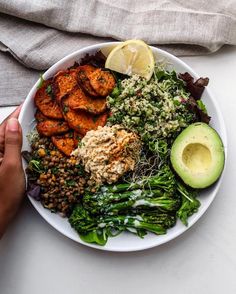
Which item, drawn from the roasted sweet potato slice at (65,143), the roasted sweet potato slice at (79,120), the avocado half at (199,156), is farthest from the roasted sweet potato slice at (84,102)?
the avocado half at (199,156)

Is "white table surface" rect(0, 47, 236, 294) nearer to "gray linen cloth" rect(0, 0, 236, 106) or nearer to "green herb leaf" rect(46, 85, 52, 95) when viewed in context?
"green herb leaf" rect(46, 85, 52, 95)

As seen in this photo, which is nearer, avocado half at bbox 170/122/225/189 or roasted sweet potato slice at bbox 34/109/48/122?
avocado half at bbox 170/122/225/189

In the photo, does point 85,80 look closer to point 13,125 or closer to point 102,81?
point 102,81

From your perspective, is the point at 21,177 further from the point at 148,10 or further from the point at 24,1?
the point at 148,10

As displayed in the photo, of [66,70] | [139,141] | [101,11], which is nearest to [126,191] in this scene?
[139,141]

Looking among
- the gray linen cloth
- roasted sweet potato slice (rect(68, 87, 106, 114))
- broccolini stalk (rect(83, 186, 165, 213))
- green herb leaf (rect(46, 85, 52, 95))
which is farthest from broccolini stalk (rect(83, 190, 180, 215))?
the gray linen cloth

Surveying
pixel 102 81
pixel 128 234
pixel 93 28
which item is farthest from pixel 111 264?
pixel 93 28

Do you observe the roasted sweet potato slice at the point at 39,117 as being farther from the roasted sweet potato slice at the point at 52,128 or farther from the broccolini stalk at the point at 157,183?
the broccolini stalk at the point at 157,183
